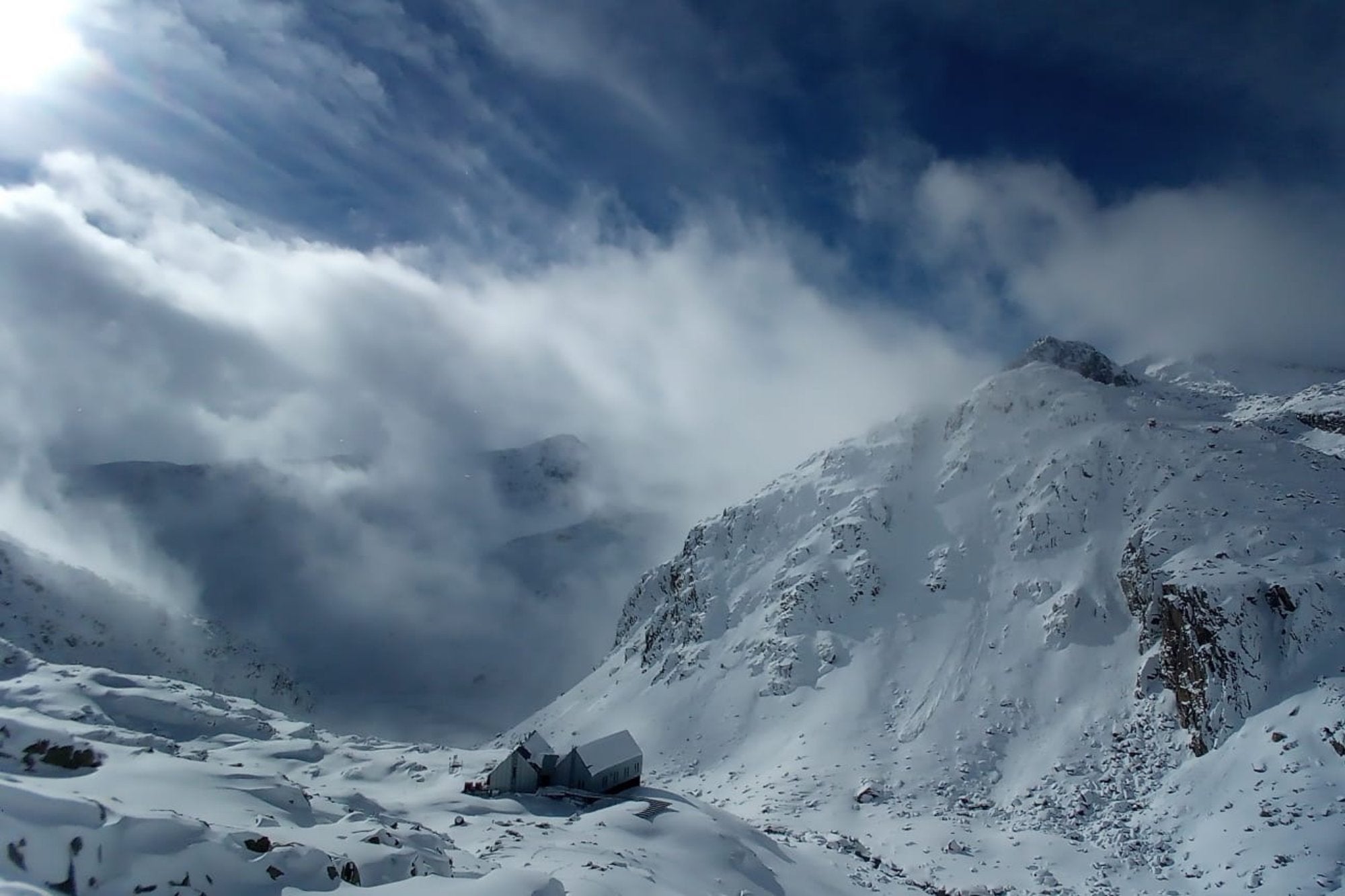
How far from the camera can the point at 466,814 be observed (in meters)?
40.3

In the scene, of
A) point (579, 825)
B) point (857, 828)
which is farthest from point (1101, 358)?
point (579, 825)

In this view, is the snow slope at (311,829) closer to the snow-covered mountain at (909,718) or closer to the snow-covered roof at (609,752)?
the snow-covered mountain at (909,718)

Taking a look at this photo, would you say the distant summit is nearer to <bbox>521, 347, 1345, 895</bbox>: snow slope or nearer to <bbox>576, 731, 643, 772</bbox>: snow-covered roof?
<bbox>521, 347, 1345, 895</bbox>: snow slope

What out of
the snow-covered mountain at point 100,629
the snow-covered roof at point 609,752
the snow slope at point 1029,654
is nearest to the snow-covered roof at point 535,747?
the snow-covered roof at point 609,752

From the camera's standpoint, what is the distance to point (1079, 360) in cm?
11131

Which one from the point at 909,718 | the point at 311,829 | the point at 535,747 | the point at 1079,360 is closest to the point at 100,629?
the point at 535,747

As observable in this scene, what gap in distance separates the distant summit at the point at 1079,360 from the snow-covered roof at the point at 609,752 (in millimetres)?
86348

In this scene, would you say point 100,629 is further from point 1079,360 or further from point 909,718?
point 1079,360

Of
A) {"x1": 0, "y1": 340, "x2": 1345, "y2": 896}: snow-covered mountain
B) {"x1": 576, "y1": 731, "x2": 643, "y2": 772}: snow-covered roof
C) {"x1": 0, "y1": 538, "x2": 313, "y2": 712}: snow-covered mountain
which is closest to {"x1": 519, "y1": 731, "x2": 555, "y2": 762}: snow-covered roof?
{"x1": 576, "y1": 731, "x2": 643, "y2": 772}: snow-covered roof

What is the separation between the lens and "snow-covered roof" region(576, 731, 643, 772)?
4625 cm

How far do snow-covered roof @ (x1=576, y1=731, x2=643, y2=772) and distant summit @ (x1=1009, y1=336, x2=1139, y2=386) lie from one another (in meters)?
86.3

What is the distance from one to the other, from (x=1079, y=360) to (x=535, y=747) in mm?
100790

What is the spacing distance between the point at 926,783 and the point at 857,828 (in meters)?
7.80

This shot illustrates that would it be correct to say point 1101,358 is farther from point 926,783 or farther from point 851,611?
point 926,783
